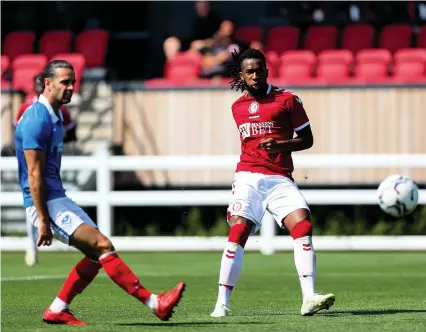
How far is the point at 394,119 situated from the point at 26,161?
1281cm

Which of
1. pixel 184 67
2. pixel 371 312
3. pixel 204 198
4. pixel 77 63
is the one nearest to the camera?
pixel 371 312

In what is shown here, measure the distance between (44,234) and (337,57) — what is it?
1419 cm

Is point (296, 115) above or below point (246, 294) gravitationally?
above

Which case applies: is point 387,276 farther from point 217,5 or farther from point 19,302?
point 217,5

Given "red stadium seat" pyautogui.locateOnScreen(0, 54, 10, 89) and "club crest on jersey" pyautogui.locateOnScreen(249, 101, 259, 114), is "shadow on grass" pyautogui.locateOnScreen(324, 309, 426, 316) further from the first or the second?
"red stadium seat" pyautogui.locateOnScreen(0, 54, 10, 89)

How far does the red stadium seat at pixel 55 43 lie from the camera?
25.1 meters

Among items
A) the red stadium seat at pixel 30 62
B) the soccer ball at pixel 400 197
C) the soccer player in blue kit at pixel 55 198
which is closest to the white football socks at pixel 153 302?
the soccer player in blue kit at pixel 55 198

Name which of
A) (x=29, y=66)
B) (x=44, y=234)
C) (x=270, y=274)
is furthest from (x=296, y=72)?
(x=44, y=234)

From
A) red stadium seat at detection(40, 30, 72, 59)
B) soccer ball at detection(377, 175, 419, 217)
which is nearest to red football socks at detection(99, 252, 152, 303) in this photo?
soccer ball at detection(377, 175, 419, 217)

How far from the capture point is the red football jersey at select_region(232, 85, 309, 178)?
34.5ft

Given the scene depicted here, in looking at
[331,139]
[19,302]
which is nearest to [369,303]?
[19,302]

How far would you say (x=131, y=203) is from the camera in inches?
755

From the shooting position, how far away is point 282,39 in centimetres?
2423

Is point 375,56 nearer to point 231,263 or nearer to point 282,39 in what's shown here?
point 282,39
